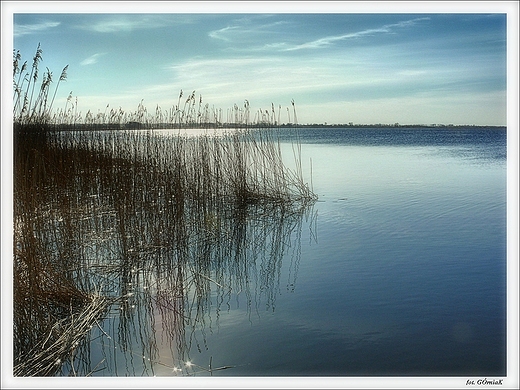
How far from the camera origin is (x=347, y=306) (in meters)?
2.38

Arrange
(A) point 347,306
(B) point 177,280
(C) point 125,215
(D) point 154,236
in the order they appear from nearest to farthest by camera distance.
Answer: (A) point 347,306
(B) point 177,280
(D) point 154,236
(C) point 125,215

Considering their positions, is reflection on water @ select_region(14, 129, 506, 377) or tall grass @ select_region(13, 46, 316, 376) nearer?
reflection on water @ select_region(14, 129, 506, 377)

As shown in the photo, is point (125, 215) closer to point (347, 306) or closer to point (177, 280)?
point (177, 280)

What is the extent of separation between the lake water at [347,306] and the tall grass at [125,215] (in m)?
0.05

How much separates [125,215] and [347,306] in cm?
151

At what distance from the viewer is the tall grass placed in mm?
2242

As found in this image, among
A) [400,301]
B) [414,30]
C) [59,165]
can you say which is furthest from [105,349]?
[414,30]

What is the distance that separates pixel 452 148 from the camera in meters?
6.17

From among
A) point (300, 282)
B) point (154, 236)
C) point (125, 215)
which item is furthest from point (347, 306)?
point (125, 215)

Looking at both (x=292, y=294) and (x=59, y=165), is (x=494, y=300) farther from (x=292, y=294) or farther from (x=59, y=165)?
(x=59, y=165)

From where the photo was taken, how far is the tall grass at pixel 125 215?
224 centimetres

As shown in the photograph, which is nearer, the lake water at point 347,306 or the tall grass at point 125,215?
the lake water at point 347,306

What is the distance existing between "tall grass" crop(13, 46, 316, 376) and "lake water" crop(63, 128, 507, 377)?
46 mm

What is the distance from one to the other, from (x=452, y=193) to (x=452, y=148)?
2.34 meters
